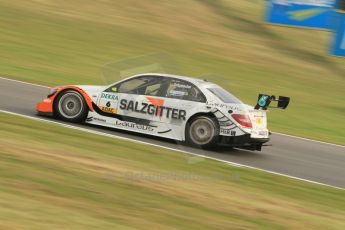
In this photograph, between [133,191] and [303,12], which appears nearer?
[133,191]

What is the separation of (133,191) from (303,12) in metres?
22.0

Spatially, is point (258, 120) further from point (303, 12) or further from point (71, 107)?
point (303, 12)

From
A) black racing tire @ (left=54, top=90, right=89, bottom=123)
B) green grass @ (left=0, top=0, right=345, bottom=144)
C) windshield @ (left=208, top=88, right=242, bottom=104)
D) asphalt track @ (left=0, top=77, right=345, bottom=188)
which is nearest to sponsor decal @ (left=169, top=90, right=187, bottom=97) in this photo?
windshield @ (left=208, top=88, right=242, bottom=104)

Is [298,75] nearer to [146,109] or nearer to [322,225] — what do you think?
[146,109]

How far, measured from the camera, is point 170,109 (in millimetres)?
13023

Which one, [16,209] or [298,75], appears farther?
[298,75]

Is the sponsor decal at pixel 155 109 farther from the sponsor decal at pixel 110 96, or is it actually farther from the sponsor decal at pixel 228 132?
the sponsor decal at pixel 228 132

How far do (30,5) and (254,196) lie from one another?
24.6 m

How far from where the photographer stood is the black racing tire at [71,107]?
44.3 feet

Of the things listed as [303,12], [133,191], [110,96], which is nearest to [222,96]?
[110,96]

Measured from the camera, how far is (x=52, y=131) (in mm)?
12242

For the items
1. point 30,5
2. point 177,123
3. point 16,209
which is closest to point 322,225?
point 16,209

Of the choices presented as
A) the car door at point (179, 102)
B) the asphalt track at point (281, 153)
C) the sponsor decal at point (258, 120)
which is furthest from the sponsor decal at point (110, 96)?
the sponsor decal at point (258, 120)

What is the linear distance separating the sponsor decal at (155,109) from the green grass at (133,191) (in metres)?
1.10
